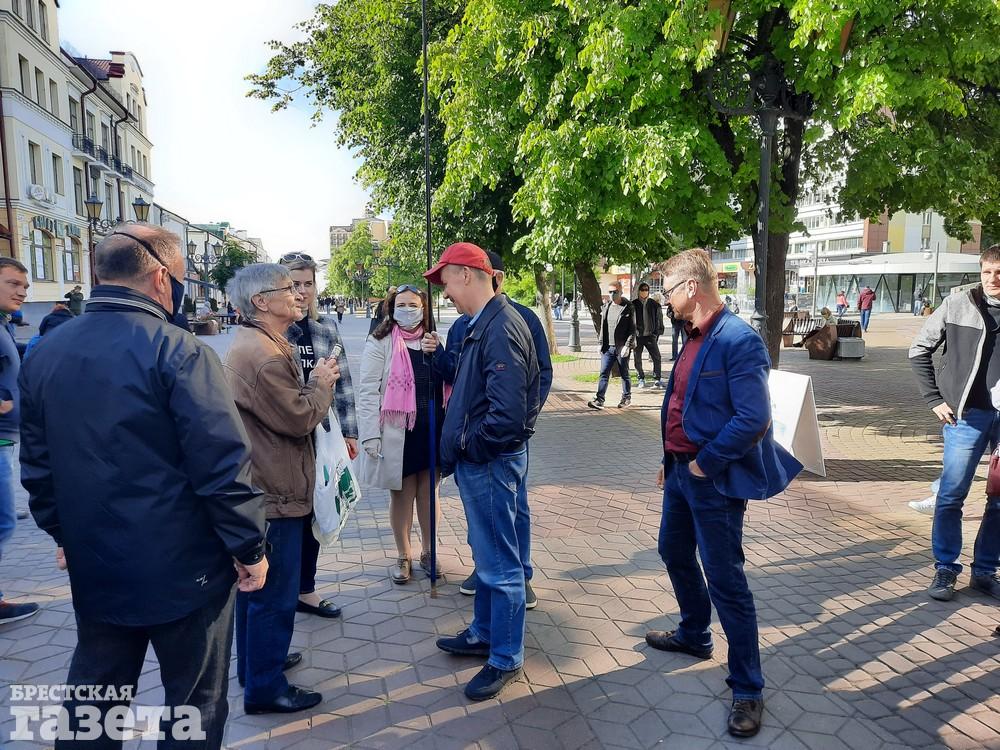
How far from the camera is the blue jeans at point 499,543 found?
3145 millimetres

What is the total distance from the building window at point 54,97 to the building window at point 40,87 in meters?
1.03

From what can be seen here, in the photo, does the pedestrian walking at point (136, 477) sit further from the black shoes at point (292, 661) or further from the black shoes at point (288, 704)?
the black shoes at point (292, 661)

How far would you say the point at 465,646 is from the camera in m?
3.48

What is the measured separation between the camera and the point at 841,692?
3.18m

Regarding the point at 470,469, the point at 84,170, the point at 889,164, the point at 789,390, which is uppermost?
the point at 84,170

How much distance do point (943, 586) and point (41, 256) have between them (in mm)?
34701

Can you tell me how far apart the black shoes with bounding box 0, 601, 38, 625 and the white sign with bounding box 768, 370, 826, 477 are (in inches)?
177

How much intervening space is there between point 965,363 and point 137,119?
56.8 meters

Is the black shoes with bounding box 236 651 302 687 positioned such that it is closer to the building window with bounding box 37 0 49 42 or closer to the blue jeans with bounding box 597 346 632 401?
the blue jeans with bounding box 597 346 632 401

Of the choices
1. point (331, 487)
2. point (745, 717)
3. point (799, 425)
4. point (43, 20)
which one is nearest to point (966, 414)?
point (799, 425)

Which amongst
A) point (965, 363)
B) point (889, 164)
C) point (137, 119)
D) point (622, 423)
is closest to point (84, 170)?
point (137, 119)

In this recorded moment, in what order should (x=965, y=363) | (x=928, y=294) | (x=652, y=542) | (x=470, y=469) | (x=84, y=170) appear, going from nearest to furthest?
1. (x=470, y=469)
2. (x=965, y=363)
3. (x=652, y=542)
4. (x=84, y=170)
5. (x=928, y=294)

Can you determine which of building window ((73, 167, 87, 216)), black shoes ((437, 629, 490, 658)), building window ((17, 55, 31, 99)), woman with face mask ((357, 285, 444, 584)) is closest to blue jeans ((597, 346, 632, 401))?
woman with face mask ((357, 285, 444, 584))

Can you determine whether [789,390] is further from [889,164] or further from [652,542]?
[889,164]
